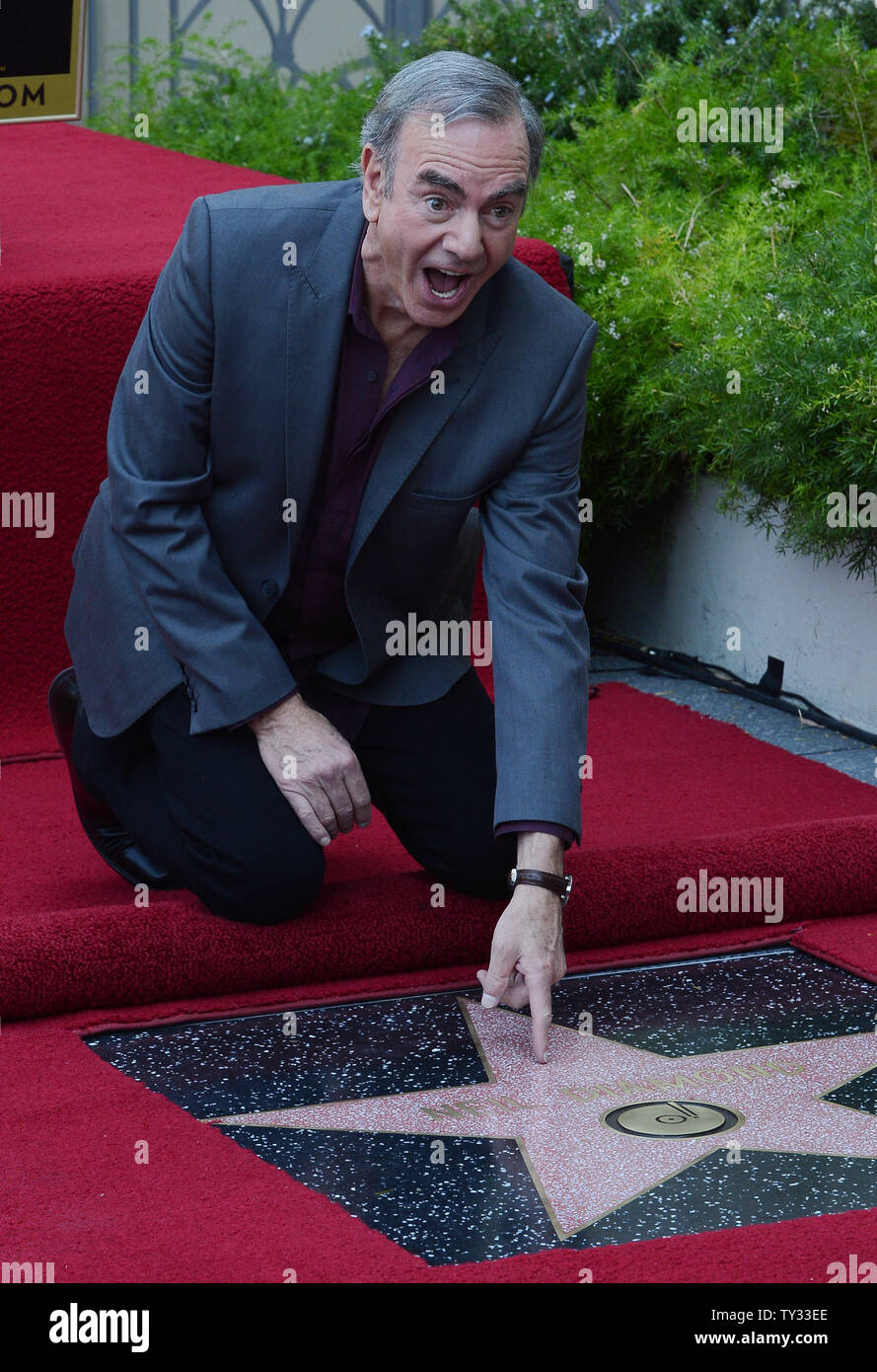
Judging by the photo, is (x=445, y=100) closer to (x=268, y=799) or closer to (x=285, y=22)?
(x=268, y=799)

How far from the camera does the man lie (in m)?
1.67

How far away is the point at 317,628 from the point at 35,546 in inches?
39.2

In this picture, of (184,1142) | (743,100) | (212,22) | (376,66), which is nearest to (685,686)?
(743,100)

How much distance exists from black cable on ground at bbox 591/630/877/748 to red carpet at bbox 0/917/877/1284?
62.4 inches

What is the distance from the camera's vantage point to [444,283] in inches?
63.1

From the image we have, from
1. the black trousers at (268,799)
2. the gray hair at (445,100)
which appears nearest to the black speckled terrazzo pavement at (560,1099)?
the black trousers at (268,799)

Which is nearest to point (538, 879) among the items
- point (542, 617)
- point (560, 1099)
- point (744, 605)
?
point (560, 1099)

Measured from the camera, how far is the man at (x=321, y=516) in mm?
1674

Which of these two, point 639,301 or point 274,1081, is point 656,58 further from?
point 274,1081

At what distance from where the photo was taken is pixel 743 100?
3775 millimetres

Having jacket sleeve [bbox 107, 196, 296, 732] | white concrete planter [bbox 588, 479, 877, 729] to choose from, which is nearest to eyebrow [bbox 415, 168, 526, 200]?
jacket sleeve [bbox 107, 196, 296, 732]

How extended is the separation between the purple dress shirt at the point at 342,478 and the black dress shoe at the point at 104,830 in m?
0.31

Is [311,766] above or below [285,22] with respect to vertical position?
below

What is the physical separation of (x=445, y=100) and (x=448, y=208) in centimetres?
10
